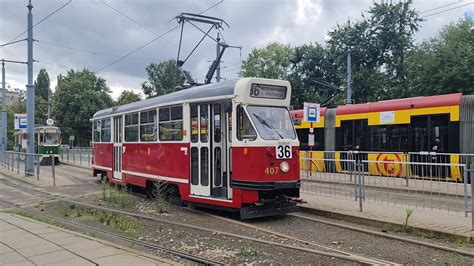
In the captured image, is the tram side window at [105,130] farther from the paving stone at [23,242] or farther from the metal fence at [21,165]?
the paving stone at [23,242]

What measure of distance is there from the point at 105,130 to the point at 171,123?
20.8 feet

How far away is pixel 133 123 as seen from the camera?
14.4 meters

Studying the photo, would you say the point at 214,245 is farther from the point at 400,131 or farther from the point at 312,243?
the point at 400,131

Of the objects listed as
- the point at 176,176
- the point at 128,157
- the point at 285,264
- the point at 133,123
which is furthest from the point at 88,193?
the point at 285,264

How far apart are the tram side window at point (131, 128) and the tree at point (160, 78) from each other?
6234 cm

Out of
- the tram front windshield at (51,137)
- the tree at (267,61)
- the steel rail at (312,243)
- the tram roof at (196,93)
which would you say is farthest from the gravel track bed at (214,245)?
the tree at (267,61)

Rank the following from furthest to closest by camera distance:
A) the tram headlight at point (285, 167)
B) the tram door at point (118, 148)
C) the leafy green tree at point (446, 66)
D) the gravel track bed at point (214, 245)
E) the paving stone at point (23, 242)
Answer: the leafy green tree at point (446, 66) < the tram door at point (118, 148) < the tram headlight at point (285, 167) < the paving stone at point (23, 242) < the gravel track bed at point (214, 245)

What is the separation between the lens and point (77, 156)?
31797 millimetres

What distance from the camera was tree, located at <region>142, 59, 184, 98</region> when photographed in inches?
3034

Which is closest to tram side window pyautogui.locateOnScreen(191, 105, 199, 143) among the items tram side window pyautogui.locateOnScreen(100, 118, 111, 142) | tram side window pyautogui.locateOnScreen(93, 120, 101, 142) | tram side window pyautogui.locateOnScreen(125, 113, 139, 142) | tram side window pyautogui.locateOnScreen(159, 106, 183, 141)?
tram side window pyautogui.locateOnScreen(159, 106, 183, 141)

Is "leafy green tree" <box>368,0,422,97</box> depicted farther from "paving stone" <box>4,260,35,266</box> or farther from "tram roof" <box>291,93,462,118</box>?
"paving stone" <box>4,260,35,266</box>

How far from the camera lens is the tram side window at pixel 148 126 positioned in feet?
42.3

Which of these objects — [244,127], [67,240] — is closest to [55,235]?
[67,240]

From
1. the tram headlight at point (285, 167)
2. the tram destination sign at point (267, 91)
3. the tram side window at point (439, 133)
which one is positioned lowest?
the tram headlight at point (285, 167)
